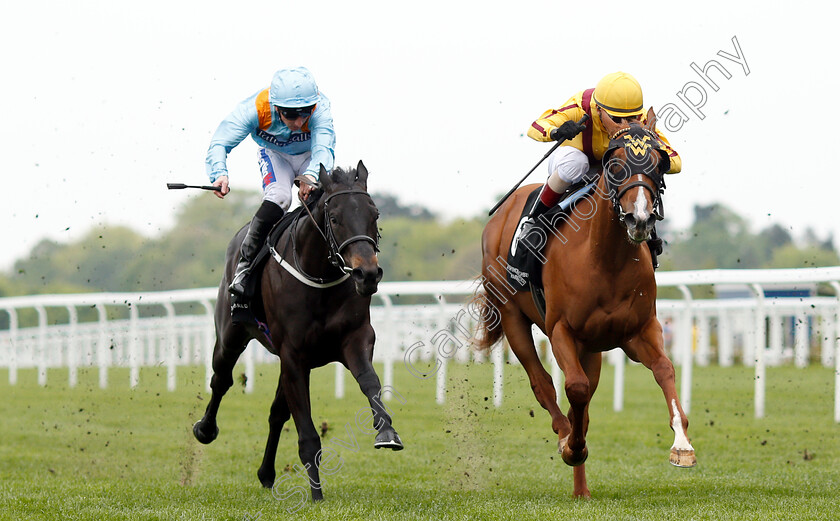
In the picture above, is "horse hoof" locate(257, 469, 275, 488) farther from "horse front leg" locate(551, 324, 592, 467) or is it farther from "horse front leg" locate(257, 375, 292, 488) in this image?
"horse front leg" locate(551, 324, 592, 467)

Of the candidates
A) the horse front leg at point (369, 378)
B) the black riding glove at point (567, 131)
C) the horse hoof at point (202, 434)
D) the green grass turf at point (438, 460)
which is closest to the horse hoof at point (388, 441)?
the horse front leg at point (369, 378)

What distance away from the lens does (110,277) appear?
1486 inches

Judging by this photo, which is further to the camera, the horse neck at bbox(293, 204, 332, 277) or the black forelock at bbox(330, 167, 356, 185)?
the horse neck at bbox(293, 204, 332, 277)

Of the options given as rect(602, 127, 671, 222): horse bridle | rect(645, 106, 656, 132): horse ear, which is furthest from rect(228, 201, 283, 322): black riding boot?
rect(645, 106, 656, 132): horse ear

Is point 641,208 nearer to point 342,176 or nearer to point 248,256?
point 342,176

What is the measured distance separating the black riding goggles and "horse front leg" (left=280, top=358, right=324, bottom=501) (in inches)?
51.5

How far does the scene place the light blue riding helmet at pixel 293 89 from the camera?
227 inches

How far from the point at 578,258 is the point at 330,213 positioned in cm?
125

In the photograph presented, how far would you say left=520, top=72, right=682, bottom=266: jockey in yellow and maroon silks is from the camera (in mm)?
5105

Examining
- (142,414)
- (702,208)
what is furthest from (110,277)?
(142,414)

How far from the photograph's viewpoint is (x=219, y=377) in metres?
6.85

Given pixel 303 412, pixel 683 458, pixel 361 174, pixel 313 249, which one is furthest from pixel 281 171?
pixel 683 458

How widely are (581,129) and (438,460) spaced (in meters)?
3.10

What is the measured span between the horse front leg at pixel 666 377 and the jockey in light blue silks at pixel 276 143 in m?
1.93
